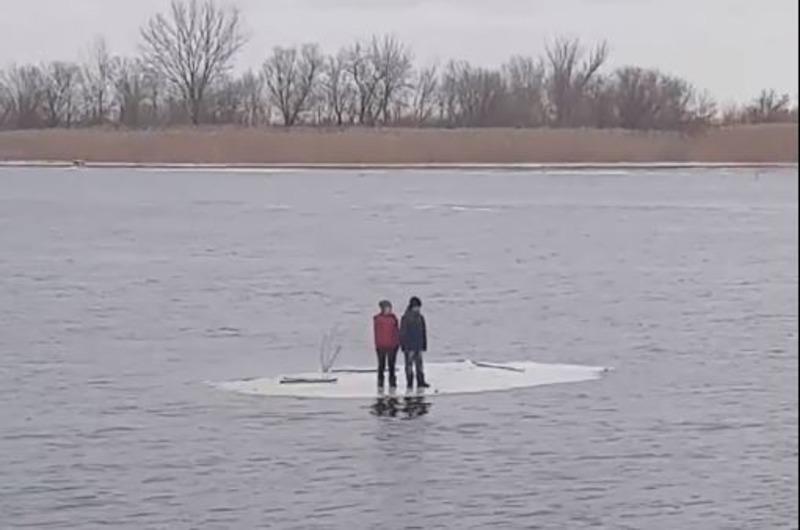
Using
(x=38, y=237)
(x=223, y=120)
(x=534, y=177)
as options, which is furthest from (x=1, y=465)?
(x=223, y=120)

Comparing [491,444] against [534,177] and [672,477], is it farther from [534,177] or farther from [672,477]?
[534,177]

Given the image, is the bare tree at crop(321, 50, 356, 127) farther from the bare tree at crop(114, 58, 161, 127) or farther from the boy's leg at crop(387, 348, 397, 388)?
the boy's leg at crop(387, 348, 397, 388)

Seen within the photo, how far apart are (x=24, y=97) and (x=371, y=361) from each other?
5414cm

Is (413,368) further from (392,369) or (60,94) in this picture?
(60,94)

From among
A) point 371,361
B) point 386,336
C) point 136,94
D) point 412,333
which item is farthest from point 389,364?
point 136,94

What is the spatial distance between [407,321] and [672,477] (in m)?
4.26

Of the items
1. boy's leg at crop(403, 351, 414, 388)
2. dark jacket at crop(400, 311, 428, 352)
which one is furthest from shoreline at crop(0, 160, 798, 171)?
dark jacket at crop(400, 311, 428, 352)

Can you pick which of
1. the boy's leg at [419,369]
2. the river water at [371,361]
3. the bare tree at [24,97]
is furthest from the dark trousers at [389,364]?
the bare tree at [24,97]

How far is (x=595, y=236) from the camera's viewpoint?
45656 millimetres

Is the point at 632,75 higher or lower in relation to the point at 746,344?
higher

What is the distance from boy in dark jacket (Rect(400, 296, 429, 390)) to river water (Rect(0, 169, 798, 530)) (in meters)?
0.52

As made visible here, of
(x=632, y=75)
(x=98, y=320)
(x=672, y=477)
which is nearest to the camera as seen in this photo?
(x=672, y=477)

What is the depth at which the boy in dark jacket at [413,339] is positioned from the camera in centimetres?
1803

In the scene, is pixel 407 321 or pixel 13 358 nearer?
pixel 407 321
